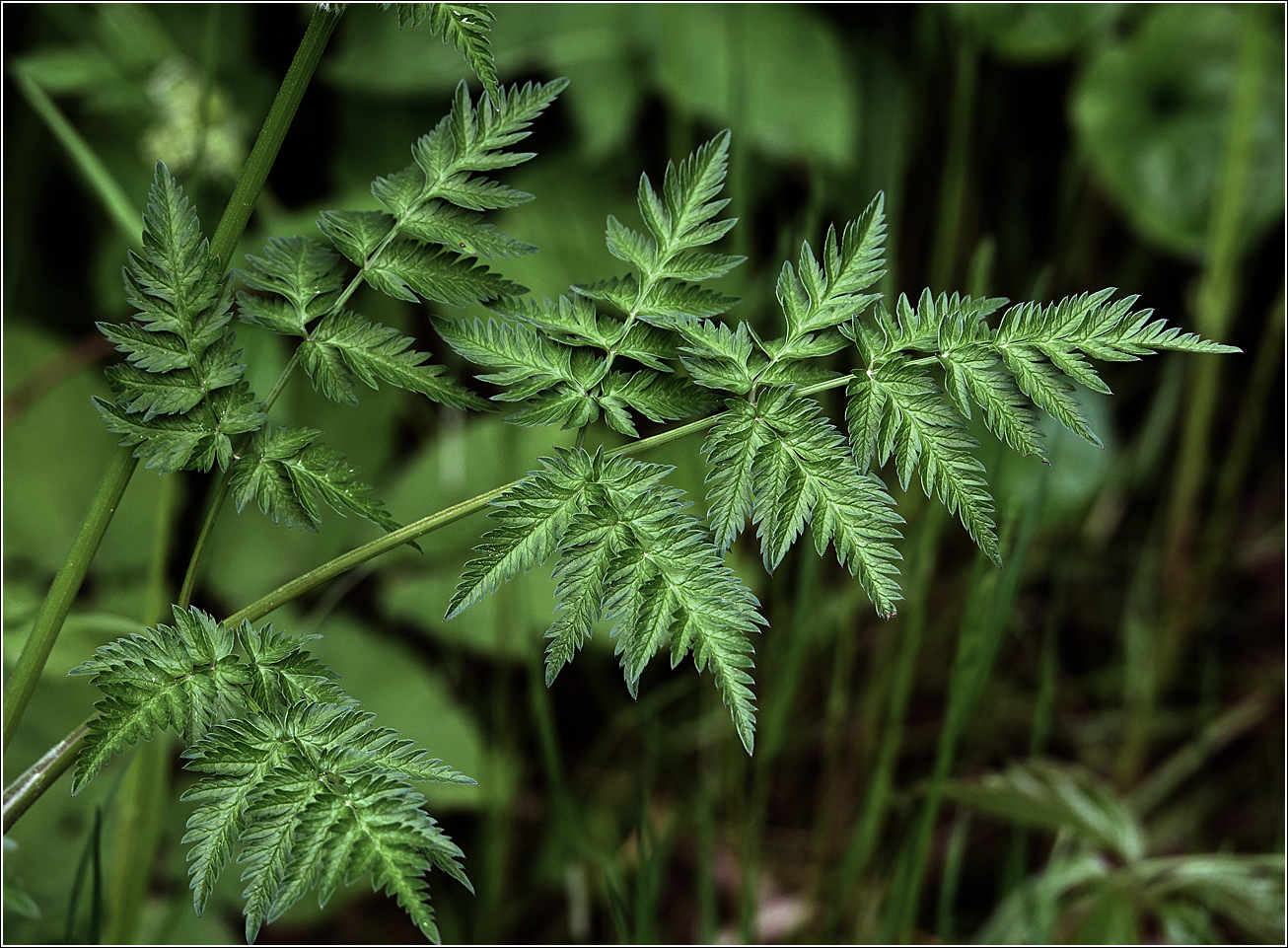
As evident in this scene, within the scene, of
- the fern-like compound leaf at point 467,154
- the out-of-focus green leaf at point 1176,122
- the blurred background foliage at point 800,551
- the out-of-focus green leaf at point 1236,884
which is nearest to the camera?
the fern-like compound leaf at point 467,154

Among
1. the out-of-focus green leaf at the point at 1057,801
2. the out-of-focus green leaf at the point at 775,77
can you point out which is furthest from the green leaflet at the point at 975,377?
the out-of-focus green leaf at the point at 775,77

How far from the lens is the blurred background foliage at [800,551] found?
1323mm

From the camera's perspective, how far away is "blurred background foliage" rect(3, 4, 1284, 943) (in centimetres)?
132

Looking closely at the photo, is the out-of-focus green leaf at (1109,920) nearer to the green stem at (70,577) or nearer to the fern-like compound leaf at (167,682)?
the fern-like compound leaf at (167,682)

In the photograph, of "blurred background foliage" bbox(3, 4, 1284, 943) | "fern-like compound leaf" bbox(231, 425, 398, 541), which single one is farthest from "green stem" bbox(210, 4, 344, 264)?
"blurred background foliage" bbox(3, 4, 1284, 943)

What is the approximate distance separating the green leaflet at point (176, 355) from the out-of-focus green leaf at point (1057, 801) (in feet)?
3.16

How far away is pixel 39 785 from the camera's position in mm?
678

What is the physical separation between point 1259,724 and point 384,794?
1.51 m

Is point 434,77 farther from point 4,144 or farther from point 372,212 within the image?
point 372,212

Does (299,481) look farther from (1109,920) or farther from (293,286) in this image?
(1109,920)

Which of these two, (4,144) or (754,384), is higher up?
(4,144)

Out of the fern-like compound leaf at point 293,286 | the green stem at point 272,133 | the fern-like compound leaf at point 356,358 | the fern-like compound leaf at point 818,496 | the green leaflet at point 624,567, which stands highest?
the green stem at point 272,133

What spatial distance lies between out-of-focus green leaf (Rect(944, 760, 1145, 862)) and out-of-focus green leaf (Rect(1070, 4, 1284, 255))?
0.99 m

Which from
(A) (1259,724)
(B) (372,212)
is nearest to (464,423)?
(B) (372,212)
